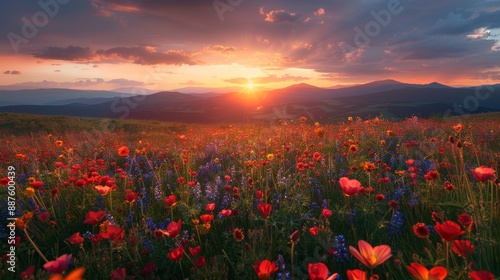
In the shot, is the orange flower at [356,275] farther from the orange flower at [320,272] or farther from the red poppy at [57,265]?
the red poppy at [57,265]

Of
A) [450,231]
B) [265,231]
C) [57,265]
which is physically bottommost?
[265,231]

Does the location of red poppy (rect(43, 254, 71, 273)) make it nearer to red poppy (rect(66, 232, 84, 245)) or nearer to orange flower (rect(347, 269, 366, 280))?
red poppy (rect(66, 232, 84, 245))

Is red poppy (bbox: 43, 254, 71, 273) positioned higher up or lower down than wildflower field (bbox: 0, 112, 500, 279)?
higher up

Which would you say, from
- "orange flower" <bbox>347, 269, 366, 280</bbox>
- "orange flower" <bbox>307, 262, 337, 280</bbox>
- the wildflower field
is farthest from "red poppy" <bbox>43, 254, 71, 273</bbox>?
"orange flower" <bbox>347, 269, 366, 280</bbox>

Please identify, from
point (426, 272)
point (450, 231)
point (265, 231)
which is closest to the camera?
point (426, 272)

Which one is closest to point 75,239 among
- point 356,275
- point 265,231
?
point 265,231

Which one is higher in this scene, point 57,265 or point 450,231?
point 450,231

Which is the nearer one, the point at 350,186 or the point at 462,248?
the point at 462,248

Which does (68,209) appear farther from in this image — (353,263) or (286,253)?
(353,263)

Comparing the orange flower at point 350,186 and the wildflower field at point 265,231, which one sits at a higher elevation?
the orange flower at point 350,186

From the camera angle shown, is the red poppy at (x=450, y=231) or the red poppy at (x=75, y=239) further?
the red poppy at (x=75, y=239)

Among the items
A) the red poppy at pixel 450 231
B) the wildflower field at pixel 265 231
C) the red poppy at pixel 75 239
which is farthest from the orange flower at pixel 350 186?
the red poppy at pixel 75 239

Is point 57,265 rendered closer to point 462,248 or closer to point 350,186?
point 350,186

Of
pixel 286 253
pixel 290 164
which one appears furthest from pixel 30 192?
pixel 290 164
